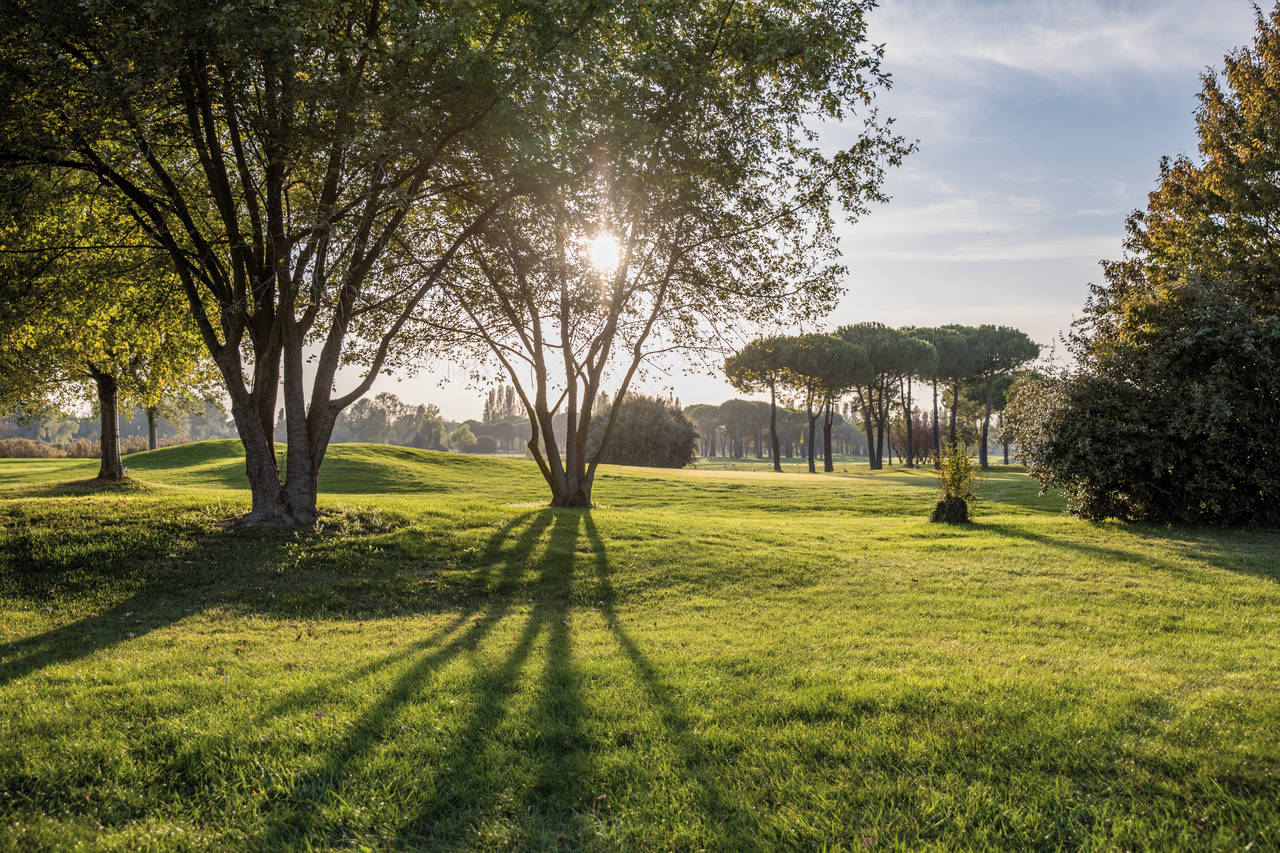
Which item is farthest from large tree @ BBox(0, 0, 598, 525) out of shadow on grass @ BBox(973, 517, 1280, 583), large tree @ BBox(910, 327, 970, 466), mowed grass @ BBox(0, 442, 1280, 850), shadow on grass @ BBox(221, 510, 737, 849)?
large tree @ BBox(910, 327, 970, 466)

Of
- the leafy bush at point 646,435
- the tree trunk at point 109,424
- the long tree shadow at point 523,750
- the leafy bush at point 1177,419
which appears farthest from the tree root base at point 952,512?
the leafy bush at point 646,435

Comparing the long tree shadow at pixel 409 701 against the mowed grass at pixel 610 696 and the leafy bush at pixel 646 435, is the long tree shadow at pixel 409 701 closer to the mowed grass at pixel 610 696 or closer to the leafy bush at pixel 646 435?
the mowed grass at pixel 610 696

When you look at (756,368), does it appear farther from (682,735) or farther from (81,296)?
(81,296)

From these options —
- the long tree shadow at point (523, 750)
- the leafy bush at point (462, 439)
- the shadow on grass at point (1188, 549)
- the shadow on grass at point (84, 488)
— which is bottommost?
the shadow on grass at point (1188, 549)

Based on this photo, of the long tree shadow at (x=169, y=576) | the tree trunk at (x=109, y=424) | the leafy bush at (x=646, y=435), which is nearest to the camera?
the long tree shadow at (x=169, y=576)

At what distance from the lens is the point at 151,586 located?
10109 mm

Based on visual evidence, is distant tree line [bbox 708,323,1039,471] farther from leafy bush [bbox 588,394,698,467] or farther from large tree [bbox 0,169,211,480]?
large tree [bbox 0,169,211,480]

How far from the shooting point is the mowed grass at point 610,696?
3.88 metres

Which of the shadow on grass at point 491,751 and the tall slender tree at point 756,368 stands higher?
the tall slender tree at point 756,368

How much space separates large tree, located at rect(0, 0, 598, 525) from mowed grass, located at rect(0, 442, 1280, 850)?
4237 millimetres

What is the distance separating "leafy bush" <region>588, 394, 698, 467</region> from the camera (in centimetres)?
6203

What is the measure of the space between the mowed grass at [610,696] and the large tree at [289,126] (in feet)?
13.9

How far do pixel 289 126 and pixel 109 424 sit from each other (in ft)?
69.6

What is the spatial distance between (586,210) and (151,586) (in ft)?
31.7
